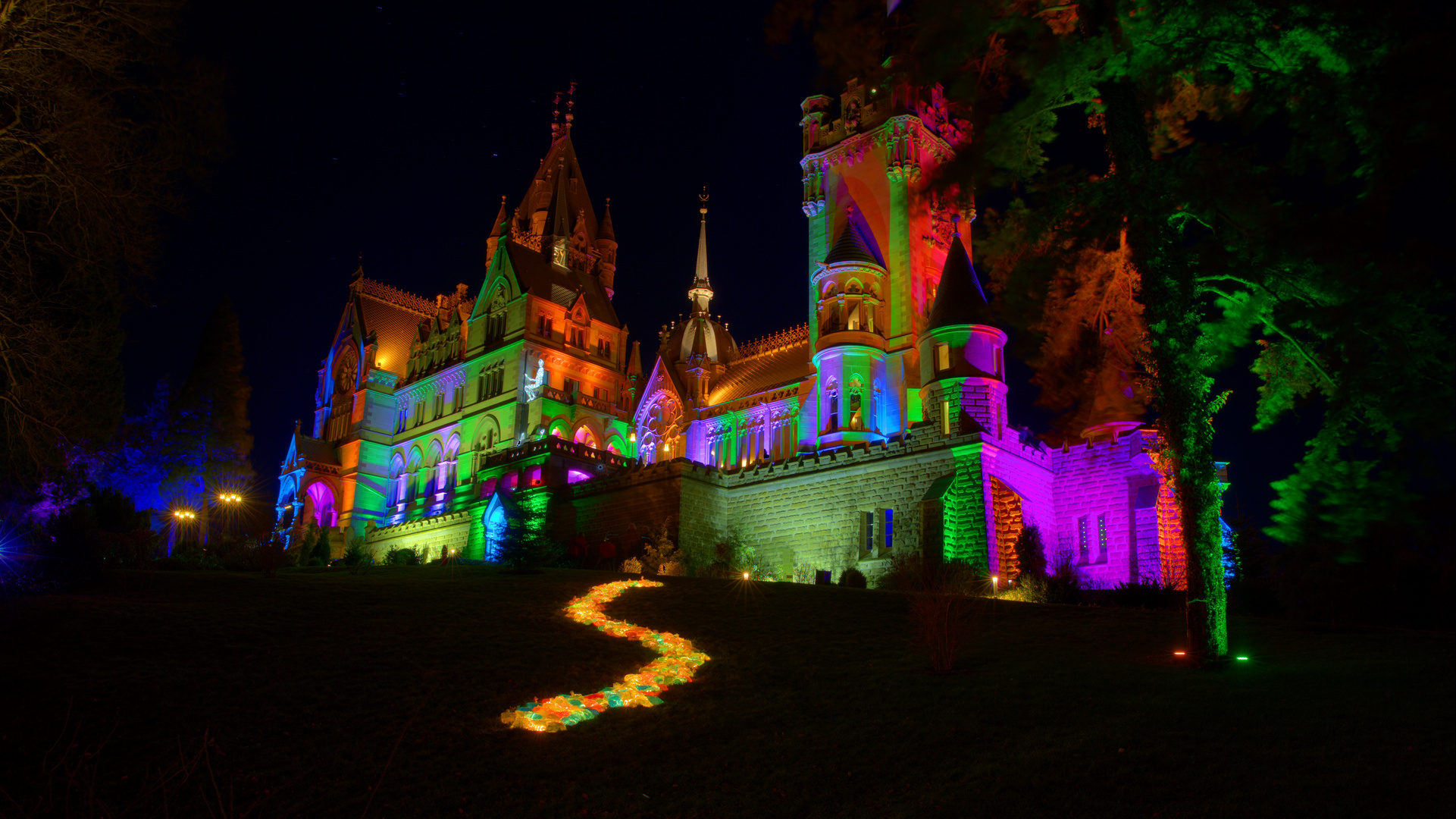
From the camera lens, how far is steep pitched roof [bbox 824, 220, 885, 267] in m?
39.9

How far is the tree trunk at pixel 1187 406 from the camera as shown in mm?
14453

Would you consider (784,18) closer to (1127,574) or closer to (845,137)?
(1127,574)

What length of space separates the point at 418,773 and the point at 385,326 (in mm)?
60544

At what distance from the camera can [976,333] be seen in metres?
33.4

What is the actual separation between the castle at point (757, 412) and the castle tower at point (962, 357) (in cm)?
9

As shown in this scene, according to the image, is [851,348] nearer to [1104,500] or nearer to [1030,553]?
[1104,500]

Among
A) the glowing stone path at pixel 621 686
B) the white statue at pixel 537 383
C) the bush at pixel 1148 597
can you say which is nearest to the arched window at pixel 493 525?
the white statue at pixel 537 383

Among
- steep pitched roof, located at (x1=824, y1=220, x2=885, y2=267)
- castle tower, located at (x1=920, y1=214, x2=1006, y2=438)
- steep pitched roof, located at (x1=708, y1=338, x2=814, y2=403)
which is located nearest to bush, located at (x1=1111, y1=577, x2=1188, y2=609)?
castle tower, located at (x1=920, y1=214, x2=1006, y2=438)

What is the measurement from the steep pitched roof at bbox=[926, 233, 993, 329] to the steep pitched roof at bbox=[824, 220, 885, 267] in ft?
17.3

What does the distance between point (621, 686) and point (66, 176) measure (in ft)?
34.4

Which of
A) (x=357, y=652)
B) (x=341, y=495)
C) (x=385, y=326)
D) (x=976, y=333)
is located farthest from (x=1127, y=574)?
(x=385, y=326)

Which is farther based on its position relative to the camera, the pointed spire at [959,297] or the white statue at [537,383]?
the white statue at [537,383]

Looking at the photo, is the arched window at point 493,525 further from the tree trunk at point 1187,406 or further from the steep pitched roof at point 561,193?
the tree trunk at point 1187,406

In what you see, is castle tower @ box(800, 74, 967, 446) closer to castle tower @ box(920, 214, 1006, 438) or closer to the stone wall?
castle tower @ box(920, 214, 1006, 438)
